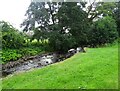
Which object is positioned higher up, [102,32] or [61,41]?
[102,32]

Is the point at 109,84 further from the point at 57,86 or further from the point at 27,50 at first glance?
the point at 27,50

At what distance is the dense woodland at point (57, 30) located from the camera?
1825 cm

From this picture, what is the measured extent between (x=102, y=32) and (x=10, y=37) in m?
7.55

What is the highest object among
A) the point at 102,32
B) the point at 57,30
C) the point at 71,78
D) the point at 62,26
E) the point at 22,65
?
the point at 62,26

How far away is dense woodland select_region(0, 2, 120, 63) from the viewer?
18.2m

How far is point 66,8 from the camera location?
18703mm

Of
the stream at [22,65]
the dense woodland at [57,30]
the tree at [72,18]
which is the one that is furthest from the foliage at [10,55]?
the tree at [72,18]

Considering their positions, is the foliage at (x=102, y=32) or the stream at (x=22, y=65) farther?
the foliage at (x=102, y=32)

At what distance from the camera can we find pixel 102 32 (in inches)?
776

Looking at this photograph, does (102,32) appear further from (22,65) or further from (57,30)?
(22,65)

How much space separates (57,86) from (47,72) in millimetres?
2072

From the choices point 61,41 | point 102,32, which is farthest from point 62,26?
point 102,32

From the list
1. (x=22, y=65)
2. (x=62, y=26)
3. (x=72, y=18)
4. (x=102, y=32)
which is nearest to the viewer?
(x=22, y=65)

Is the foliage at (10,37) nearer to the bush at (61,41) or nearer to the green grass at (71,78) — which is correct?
the bush at (61,41)
